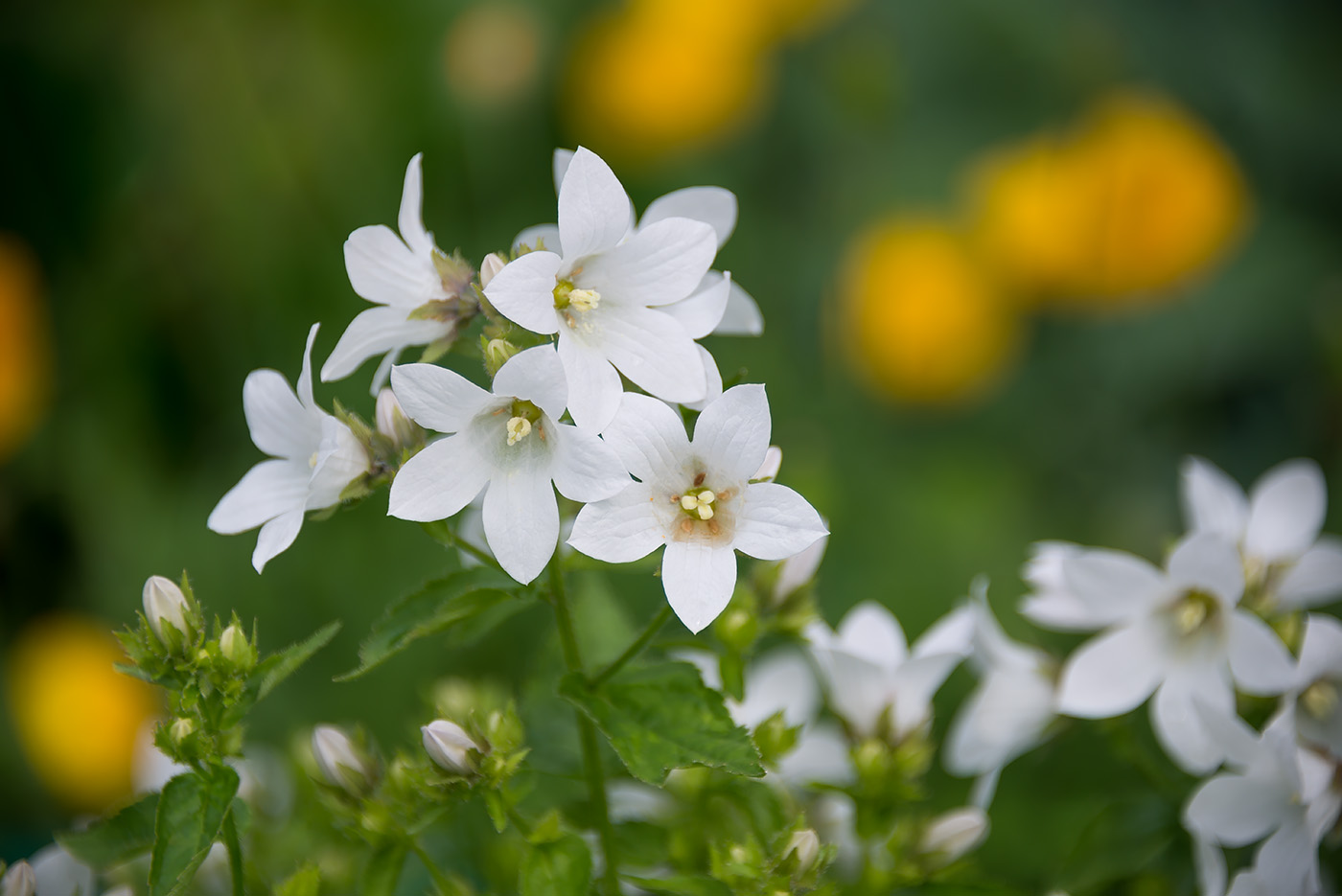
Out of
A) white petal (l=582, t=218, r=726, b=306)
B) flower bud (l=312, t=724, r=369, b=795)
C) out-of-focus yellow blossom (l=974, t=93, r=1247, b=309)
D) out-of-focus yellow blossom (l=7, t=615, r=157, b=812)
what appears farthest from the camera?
out-of-focus yellow blossom (l=974, t=93, r=1247, b=309)

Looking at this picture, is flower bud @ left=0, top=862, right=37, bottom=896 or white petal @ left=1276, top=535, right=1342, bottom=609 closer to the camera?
flower bud @ left=0, top=862, right=37, bottom=896

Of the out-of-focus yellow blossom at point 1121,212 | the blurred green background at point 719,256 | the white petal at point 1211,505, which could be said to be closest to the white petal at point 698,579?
the white petal at point 1211,505

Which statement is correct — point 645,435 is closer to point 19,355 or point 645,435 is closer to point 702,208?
point 702,208

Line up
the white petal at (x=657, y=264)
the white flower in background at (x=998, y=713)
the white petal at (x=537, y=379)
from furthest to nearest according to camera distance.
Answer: the white flower in background at (x=998, y=713)
the white petal at (x=657, y=264)
the white petal at (x=537, y=379)

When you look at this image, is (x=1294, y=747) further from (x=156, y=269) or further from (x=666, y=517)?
(x=156, y=269)

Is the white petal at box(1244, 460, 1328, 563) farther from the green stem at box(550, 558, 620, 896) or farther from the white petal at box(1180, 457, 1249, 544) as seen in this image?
the green stem at box(550, 558, 620, 896)

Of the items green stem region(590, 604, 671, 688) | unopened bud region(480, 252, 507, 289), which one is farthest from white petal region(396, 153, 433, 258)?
green stem region(590, 604, 671, 688)

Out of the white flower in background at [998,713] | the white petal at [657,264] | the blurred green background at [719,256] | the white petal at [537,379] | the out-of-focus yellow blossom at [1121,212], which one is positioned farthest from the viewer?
the out-of-focus yellow blossom at [1121,212]

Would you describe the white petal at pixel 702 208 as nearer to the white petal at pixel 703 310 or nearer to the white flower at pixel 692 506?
the white petal at pixel 703 310
